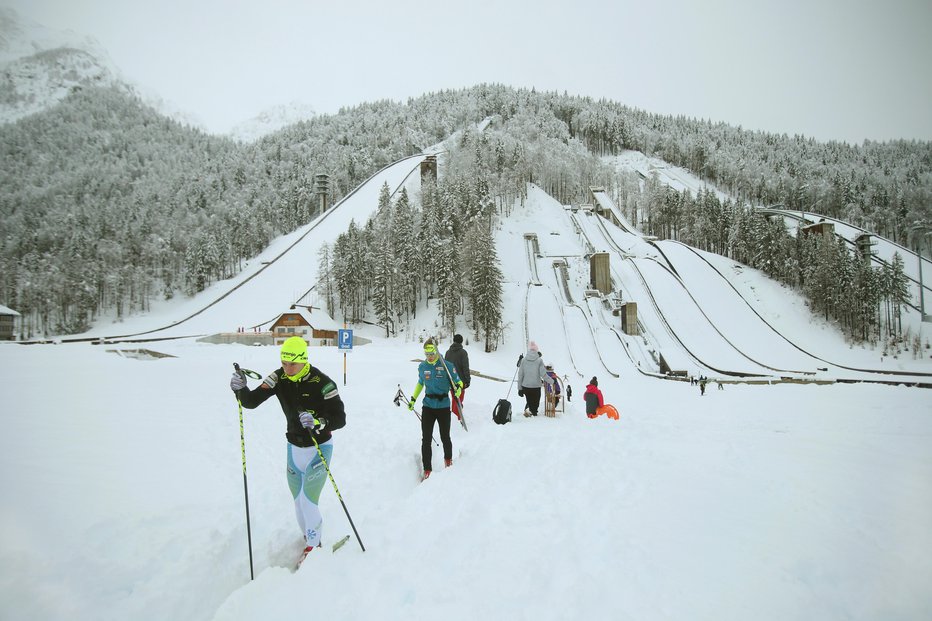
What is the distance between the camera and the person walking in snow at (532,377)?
10492 millimetres

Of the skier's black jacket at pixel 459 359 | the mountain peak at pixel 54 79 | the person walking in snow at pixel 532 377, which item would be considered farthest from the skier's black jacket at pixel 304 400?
the mountain peak at pixel 54 79

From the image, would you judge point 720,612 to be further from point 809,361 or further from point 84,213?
point 84,213

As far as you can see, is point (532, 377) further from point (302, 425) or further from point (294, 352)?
point (294, 352)

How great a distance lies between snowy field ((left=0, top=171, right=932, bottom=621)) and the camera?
2.98m

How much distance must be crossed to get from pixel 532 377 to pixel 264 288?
175ft

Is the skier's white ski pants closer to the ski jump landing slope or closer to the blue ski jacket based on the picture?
the blue ski jacket

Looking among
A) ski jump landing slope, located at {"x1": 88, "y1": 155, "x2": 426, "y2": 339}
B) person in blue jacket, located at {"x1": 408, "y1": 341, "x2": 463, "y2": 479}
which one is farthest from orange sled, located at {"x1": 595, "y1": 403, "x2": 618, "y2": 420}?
ski jump landing slope, located at {"x1": 88, "y1": 155, "x2": 426, "y2": 339}

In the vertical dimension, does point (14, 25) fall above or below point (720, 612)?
above

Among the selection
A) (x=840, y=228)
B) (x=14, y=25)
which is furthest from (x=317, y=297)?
(x=840, y=228)

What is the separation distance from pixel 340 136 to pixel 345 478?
125072mm

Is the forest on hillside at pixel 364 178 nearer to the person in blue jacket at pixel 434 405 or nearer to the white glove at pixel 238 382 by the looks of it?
the person in blue jacket at pixel 434 405

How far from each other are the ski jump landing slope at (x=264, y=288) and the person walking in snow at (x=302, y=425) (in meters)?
45.8

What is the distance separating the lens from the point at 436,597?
3.11 meters

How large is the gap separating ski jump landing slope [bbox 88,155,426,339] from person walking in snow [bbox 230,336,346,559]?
4577 centimetres
